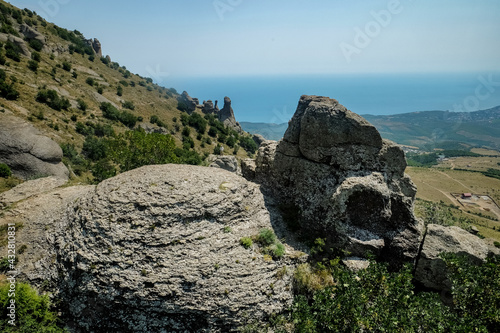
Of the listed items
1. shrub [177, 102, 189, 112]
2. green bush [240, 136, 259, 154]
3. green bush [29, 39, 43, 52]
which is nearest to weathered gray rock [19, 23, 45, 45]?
green bush [29, 39, 43, 52]

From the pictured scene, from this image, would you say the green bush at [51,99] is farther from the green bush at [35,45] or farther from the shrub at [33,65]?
the green bush at [35,45]

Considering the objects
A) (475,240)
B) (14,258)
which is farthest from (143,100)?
(475,240)

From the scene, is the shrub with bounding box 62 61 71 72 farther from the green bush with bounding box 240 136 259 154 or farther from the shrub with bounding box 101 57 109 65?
the green bush with bounding box 240 136 259 154

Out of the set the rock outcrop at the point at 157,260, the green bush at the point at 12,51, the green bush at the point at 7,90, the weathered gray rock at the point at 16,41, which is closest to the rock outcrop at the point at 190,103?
the weathered gray rock at the point at 16,41

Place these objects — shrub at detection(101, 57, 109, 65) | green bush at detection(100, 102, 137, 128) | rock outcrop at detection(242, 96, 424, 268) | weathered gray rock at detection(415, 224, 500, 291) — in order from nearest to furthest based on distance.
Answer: weathered gray rock at detection(415, 224, 500, 291) < rock outcrop at detection(242, 96, 424, 268) < green bush at detection(100, 102, 137, 128) < shrub at detection(101, 57, 109, 65)

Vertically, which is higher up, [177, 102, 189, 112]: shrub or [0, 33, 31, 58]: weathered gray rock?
[0, 33, 31, 58]: weathered gray rock

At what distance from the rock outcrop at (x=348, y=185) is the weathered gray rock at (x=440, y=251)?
687 mm

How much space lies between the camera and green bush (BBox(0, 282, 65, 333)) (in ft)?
36.7

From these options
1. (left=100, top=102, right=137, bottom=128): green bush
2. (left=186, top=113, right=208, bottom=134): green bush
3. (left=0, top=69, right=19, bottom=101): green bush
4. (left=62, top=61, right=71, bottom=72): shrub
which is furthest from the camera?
(left=186, top=113, right=208, bottom=134): green bush

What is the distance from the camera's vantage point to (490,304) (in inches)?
359

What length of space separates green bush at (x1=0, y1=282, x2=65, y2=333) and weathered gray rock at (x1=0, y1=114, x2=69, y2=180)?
721 inches

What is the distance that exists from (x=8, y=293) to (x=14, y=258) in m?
2.62

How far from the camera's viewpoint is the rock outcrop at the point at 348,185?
48.0 ft

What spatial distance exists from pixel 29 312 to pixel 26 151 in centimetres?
2204
